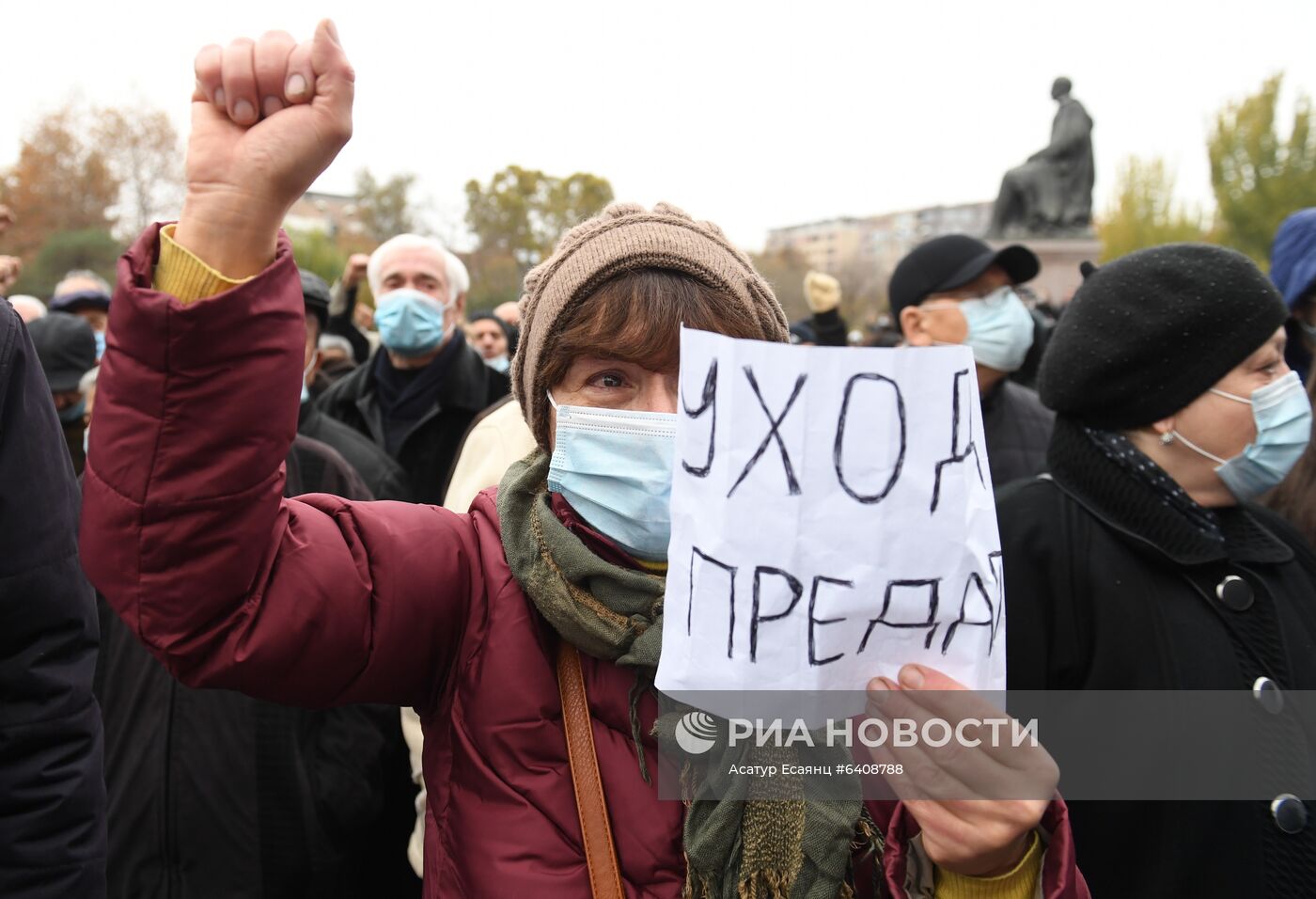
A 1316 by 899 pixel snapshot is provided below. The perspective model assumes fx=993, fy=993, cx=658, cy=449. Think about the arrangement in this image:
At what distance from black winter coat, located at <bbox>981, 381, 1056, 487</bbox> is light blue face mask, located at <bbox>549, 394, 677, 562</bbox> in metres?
2.53

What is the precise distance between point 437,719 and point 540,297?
68 centimetres

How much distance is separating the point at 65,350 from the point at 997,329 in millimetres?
3733

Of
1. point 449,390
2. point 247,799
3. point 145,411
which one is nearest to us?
point 145,411

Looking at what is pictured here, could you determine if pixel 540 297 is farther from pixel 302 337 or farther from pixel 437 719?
pixel 437 719

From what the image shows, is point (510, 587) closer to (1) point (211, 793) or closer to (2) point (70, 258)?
(1) point (211, 793)

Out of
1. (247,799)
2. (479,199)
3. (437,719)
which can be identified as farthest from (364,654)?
(479,199)

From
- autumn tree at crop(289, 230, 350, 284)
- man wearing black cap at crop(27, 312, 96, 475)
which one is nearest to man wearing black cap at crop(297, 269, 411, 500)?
man wearing black cap at crop(27, 312, 96, 475)

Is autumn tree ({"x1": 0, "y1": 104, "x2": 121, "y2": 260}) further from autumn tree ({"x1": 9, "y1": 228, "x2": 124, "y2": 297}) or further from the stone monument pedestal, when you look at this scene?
the stone monument pedestal

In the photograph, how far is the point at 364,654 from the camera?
1295mm

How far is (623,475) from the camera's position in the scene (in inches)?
58.3

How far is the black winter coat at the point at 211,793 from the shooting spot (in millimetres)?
2236

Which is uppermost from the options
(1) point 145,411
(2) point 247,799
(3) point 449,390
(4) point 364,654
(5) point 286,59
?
(5) point 286,59

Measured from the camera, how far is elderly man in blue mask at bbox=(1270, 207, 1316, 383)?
3.68 metres

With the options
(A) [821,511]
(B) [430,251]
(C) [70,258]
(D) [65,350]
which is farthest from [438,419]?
(C) [70,258]
